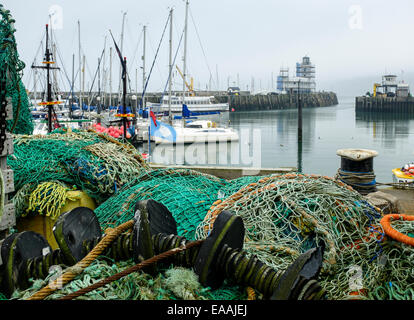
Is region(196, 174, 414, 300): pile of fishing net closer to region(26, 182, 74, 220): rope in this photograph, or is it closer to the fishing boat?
region(26, 182, 74, 220): rope

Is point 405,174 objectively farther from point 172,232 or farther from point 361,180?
point 172,232

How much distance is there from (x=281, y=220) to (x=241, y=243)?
2.64 ft

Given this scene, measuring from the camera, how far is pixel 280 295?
220 cm

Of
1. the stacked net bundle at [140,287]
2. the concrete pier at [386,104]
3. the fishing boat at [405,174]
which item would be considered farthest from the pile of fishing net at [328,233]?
the concrete pier at [386,104]

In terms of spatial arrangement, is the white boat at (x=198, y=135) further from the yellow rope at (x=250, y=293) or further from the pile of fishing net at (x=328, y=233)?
the yellow rope at (x=250, y=293)

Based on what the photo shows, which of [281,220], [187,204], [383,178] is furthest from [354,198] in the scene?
[383,178]

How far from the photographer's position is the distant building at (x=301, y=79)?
155m

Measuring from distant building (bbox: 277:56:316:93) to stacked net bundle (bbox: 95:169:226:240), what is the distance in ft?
489

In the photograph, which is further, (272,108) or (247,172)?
(272,108)

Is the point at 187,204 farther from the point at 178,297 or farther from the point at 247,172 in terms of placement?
the point at 247,172

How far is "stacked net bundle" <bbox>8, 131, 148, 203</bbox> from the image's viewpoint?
15.3 feet

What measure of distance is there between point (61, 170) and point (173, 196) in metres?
1.67

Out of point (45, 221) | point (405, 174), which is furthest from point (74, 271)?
point (405, 174)
